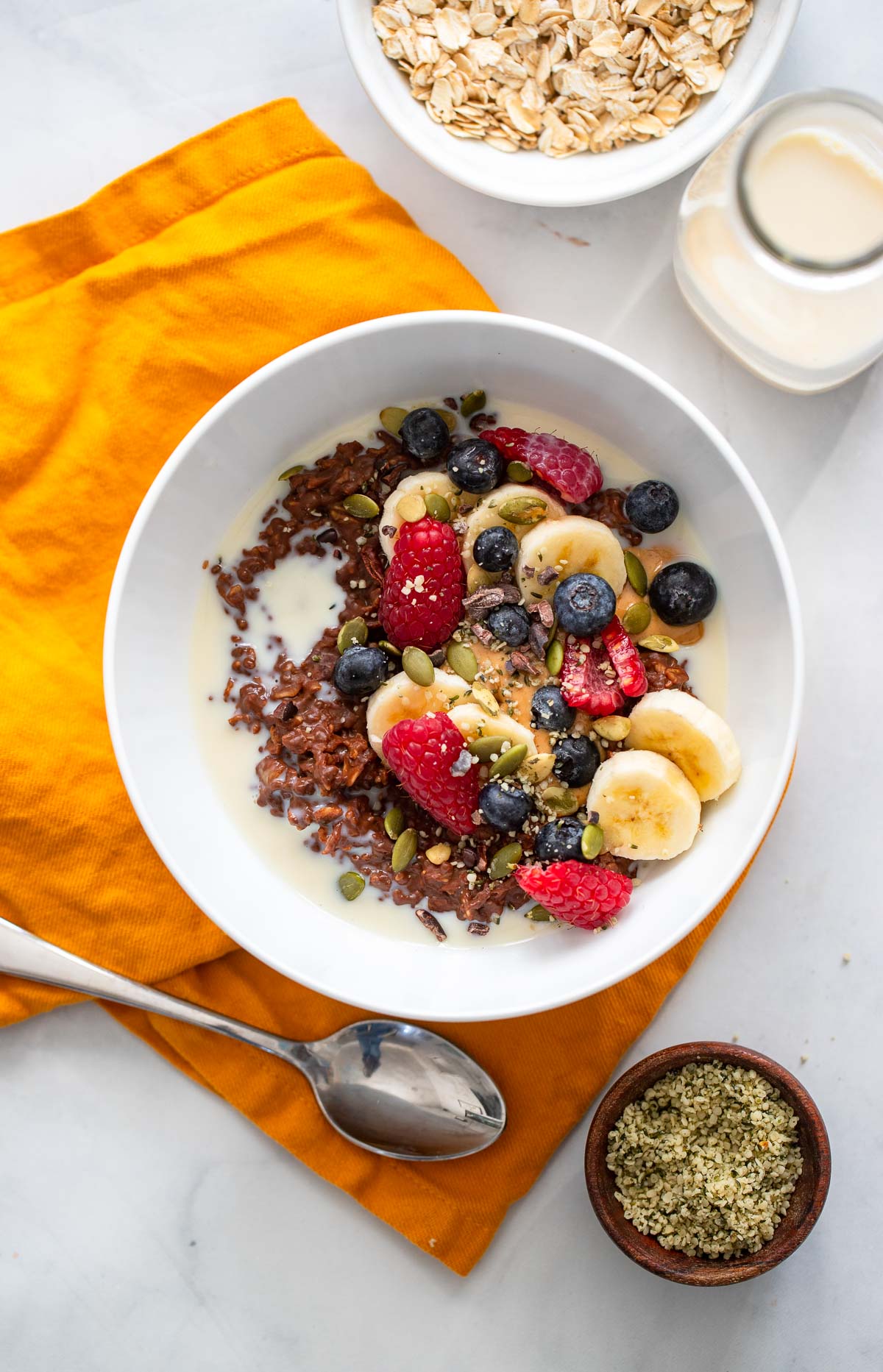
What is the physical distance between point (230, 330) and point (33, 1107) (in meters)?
1.24

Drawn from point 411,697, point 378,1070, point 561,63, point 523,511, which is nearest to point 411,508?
point 523,511

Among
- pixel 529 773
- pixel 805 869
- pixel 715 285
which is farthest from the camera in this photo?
pixel 805 869

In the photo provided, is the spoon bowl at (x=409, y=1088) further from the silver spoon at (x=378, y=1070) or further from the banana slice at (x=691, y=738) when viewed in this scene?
the banana slice at (x=691, y=738)

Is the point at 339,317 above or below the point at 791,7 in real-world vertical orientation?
below

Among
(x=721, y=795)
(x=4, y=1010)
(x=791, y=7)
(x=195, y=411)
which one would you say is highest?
(x=791, y=7)

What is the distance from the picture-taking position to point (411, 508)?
127 centimetres

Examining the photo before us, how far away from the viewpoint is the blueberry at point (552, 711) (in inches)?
48.4

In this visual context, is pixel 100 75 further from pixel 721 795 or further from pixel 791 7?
pixel 721 795

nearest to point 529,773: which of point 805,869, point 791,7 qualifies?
point 805,869

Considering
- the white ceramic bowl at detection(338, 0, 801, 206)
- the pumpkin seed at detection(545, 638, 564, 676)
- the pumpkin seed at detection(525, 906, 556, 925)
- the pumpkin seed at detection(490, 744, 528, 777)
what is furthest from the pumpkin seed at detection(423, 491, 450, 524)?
the pumpkin seed at detection(525, 906, 556, 925)

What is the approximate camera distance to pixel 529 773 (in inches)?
48.4

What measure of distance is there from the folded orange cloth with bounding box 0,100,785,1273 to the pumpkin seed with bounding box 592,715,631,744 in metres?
0.37

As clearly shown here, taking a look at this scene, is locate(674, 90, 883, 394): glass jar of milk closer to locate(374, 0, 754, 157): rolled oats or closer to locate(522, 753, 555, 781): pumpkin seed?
locate(374, 0, 754, 157): rolled oats

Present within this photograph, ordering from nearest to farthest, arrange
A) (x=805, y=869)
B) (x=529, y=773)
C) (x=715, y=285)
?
(x=529, y=773) < (x=715, y=285) < (x=805, y=869)
